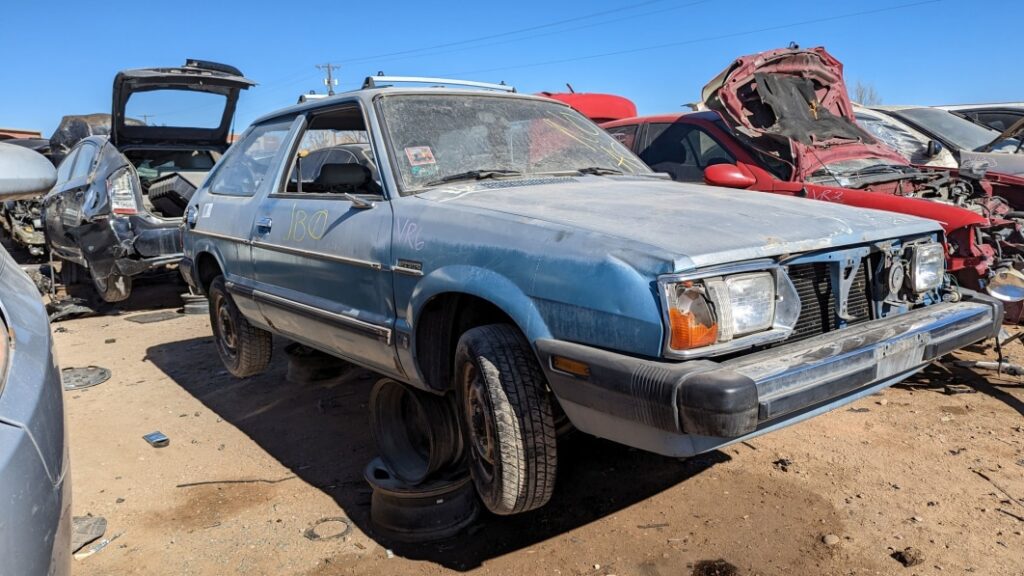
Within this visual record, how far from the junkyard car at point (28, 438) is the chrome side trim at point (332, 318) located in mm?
1346

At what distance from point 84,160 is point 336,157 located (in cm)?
435

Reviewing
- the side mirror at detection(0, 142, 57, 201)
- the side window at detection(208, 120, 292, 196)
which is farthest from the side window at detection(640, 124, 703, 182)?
the side mirror at detection(0, 142, 57, 201)

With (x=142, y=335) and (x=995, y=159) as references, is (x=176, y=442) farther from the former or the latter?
(x=995, y=159)

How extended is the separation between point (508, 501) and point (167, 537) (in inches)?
58.6

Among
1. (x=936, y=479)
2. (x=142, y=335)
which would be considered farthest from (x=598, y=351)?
(x=142, y=335)

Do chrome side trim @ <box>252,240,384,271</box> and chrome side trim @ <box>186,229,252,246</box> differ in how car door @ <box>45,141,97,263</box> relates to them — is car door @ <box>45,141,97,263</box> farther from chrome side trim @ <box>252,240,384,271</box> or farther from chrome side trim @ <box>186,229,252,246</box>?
chrome side trim @ <box>252,240,384,271</box>

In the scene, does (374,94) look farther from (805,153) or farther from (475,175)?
(805,153)

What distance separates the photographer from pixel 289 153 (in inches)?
153

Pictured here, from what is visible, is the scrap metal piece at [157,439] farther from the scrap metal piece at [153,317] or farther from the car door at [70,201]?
the car door at [70,201]

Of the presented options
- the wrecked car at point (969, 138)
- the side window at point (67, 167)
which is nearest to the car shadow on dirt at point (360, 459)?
the side window at point (67, 167)

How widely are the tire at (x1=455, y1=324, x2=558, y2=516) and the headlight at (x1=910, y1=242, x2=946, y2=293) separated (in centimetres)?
143

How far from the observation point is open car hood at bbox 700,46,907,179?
17.7 ft

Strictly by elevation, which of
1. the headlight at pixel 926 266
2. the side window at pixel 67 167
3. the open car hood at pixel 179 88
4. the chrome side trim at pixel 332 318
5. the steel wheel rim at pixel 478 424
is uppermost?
→ the open car hood at pixel 179 88

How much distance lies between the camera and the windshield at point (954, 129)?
7012mm
